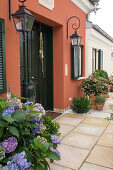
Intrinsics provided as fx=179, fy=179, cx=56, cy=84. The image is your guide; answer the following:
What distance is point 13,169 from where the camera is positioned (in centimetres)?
131

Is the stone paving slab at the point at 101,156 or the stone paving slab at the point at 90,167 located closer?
the stone paving slab at the point at 90,167

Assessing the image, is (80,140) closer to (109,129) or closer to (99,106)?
(109,129)

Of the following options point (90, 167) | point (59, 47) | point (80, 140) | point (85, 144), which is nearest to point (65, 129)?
point (80, 140)

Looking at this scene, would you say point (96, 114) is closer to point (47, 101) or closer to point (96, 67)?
point (47, 101)

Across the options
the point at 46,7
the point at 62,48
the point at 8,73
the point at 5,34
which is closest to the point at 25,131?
the point at 8,73

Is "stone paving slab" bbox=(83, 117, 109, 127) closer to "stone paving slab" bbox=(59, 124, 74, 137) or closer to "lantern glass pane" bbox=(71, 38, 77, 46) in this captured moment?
"stone paving slab" bbox=(59, 124, 74, 137)

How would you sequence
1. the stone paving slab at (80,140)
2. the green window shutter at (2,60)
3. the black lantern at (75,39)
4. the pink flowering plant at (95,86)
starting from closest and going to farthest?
the green window shutter at (2,60)
the stone paving slab at (80,140)
the black lantern at (75,39)
the pink flowering plant at (95,86)

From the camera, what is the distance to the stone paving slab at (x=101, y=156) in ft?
8.61

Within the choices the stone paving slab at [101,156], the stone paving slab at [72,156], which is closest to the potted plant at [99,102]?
the stone paving slab at [101,156]

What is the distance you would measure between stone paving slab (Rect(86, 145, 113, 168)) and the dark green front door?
1979 millimetres

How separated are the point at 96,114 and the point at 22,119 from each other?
400 centimetres

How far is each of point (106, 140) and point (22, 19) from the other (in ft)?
8.70

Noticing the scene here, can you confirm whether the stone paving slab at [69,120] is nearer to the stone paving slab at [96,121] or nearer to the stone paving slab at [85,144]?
the stone paving slab at [85,144]

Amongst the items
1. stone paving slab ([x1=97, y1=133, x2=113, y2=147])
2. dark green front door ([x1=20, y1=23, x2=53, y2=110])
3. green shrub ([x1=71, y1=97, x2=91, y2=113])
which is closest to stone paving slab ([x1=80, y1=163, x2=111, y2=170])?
stone paving slab ([x1=97, y1=133, x2=113, y2=147])
